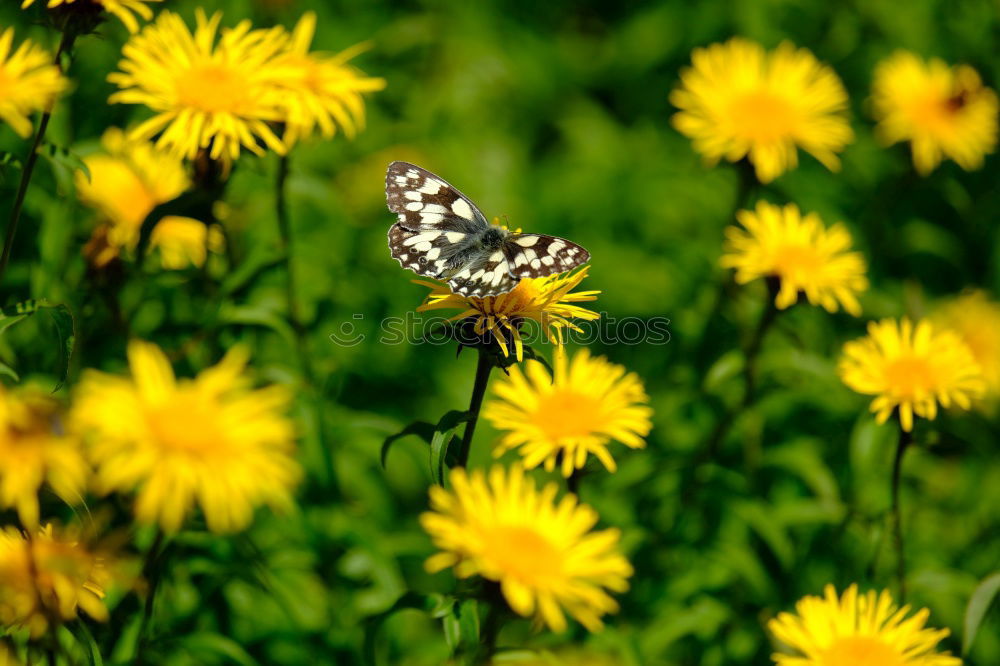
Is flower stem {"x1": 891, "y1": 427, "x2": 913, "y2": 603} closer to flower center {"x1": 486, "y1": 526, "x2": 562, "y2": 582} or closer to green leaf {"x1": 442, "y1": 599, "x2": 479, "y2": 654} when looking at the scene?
flower center {"x1": 486, "y1": 526, "x2": 562, "y2": 582}

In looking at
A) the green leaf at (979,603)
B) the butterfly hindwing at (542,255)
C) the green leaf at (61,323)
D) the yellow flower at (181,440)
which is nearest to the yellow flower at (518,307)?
the butterfly hindwing at (542,255)

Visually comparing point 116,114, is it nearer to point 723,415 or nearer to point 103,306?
point 103,306

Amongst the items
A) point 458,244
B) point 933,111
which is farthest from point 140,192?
point 933,111

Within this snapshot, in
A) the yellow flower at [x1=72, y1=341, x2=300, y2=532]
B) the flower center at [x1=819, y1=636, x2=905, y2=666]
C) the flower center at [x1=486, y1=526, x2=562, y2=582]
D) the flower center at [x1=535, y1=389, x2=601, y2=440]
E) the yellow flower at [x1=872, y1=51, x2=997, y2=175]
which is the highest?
the yellow flower at [x1=872, y1=51, x2=997, y2=175]

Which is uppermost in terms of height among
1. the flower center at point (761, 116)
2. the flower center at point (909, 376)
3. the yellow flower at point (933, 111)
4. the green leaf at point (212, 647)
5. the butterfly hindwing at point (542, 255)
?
the yellow flower at point (933, 111)

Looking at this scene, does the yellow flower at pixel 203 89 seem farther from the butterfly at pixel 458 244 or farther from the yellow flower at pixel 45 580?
the yellow flower at pixel 45 580

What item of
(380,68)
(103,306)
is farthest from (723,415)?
(380,68)

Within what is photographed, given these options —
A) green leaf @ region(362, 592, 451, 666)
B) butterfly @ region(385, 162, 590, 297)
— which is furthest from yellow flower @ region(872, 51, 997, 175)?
green leaf @ region(362, 592, 451, 666)
